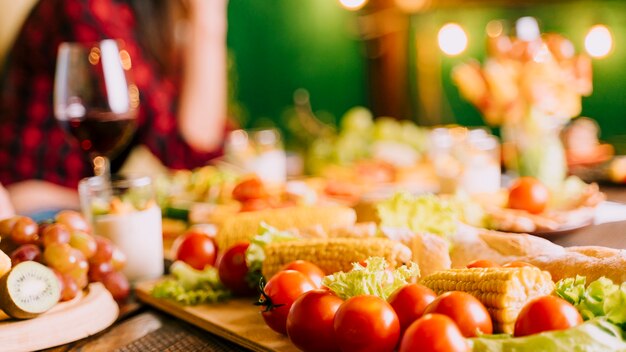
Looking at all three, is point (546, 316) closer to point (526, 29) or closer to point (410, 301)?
point (410, 301)

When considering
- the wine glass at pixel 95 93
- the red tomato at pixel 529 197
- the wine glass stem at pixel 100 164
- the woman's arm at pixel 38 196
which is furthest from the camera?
the woman's arm at pixel 38 196

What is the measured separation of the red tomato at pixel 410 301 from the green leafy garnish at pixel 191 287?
58 cm

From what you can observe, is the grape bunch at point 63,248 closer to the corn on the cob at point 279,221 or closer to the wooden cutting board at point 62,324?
the wooden cutting board at point 62,324

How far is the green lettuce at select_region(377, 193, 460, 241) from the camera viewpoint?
204cm

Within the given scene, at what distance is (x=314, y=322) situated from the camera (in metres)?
1.32

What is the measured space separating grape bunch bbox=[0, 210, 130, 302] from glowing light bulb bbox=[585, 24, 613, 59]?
487cm

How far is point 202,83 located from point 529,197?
2.44m

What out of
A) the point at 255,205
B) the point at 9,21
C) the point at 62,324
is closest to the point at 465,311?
the point at 62,324

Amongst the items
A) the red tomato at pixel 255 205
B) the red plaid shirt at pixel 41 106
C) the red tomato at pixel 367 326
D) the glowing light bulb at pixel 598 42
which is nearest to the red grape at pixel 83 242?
the red tomato at pixel 367 326

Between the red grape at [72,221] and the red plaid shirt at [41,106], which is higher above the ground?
the red plaid shirt at [41,106]

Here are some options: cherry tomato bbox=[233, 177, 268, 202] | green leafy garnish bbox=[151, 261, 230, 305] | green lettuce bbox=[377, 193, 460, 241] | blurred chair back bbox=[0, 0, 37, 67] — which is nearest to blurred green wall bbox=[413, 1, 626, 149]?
blurred chair back bbox=[0, 0, 37, 67]

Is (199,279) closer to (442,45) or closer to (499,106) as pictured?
(499,106)

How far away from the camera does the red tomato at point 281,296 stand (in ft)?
4.79

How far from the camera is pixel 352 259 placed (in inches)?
64.2
